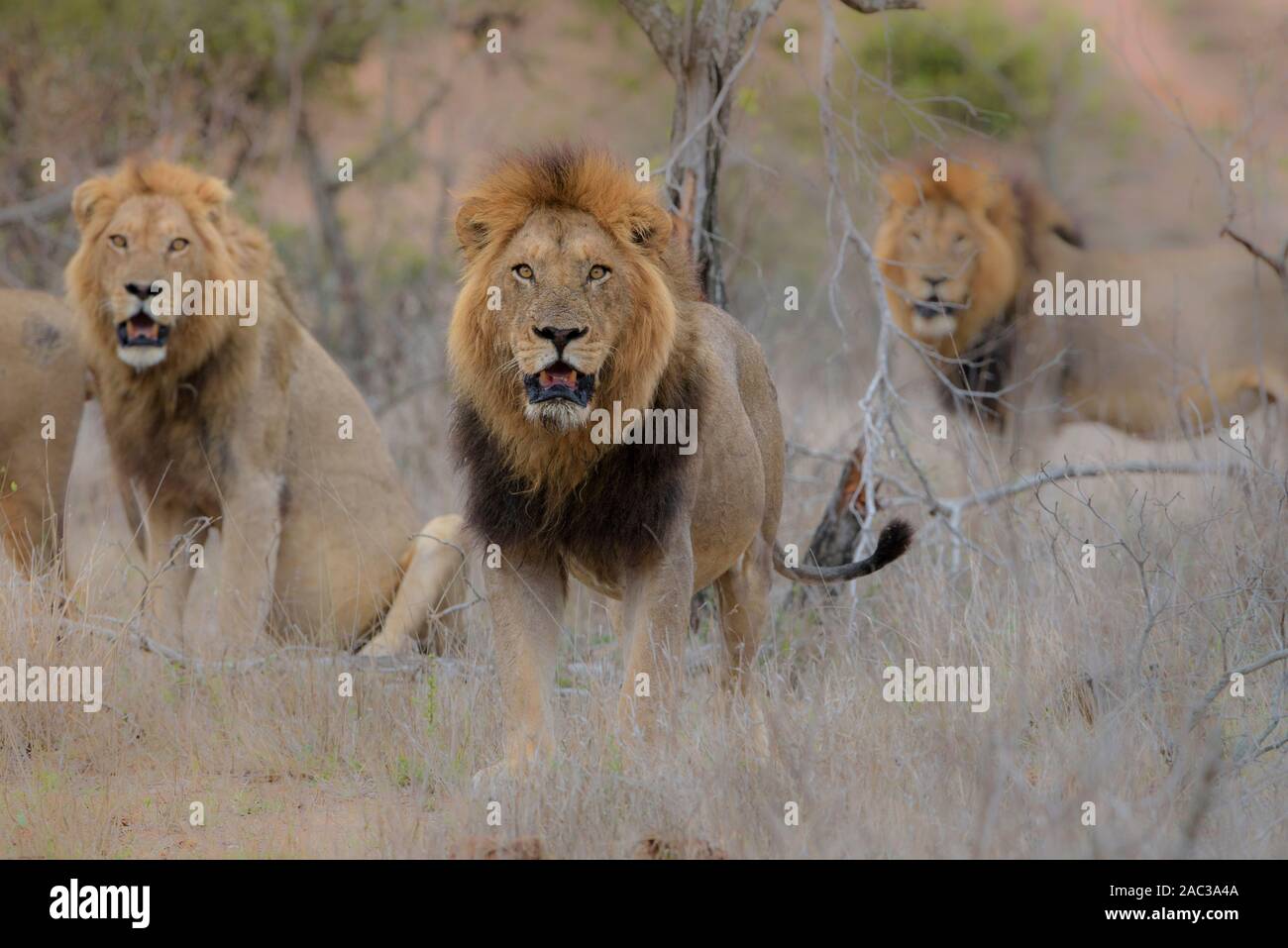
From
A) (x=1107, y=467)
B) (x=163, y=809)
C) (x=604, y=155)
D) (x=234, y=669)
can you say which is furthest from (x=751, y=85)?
(x=163, y=809)

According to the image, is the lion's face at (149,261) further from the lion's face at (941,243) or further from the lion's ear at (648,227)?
the lion's face at (941,243)

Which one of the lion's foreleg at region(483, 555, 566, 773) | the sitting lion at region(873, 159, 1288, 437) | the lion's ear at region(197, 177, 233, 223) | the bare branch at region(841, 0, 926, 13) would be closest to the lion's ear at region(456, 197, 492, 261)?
the lion's foreleg at region(483, 555, 566, 773)

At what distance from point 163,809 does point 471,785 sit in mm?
1015

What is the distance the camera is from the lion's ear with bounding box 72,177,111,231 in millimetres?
6934

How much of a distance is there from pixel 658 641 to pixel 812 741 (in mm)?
537

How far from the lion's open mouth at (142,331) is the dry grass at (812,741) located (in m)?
1.21

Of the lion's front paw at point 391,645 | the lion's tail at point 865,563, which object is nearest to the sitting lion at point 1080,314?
the lion's tail at point 865,563

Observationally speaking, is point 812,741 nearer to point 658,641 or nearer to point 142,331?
point 658,641

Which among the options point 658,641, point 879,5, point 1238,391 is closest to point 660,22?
point 879,5

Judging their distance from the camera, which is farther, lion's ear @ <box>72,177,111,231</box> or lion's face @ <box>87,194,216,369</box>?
lion's ear @ <box>72,177,111,231</box>

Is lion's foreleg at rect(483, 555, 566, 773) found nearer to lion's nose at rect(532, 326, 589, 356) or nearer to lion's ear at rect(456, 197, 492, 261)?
lion's nose at rect(532, 326, 589, 356)

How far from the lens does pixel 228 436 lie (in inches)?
277

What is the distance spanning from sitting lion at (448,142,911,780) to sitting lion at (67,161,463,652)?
1851 mm
